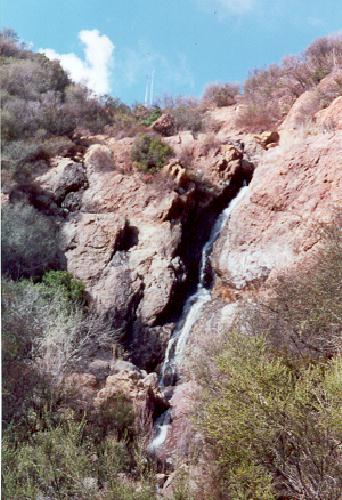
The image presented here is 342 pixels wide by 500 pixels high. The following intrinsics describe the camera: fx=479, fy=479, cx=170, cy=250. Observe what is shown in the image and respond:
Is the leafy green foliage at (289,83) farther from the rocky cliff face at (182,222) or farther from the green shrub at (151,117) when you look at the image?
the green shrub at (151,117)

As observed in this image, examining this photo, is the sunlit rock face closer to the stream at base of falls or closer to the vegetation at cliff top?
the stream at base of falls

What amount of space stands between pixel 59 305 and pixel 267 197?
4528 millimetres

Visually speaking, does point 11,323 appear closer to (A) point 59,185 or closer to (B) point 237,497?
(B) point 237,497

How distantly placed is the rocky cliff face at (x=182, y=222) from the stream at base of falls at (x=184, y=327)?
0.45ft

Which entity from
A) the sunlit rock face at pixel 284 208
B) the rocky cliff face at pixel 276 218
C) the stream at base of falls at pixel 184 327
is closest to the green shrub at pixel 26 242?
the stream at base of falls at pixel 184 327

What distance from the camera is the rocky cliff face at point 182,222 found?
27.4ft

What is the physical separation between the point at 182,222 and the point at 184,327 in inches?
93.1

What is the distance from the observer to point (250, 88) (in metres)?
15.0

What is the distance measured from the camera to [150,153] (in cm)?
1110

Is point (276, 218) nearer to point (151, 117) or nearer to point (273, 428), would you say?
point (273, 428)

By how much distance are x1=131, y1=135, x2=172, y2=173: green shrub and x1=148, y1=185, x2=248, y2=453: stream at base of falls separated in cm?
193

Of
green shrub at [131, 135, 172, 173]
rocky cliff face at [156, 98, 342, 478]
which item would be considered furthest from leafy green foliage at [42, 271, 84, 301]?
green shrub at [131, 135, 172, 173]

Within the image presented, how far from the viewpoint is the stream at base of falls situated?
21.8ft

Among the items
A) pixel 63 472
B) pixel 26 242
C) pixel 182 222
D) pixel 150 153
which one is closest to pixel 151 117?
pixel 150 153
